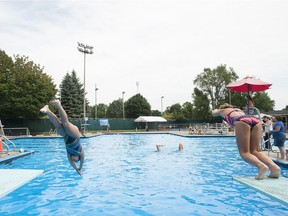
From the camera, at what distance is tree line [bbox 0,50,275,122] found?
3019 cm

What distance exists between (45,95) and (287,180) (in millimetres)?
29331

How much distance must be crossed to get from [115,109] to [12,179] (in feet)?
259

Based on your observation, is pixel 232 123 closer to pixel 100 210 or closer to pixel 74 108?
pixel 100 210

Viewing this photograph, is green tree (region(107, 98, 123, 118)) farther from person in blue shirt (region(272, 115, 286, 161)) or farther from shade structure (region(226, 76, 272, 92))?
shade structure (region(226, 76, 272, 92))

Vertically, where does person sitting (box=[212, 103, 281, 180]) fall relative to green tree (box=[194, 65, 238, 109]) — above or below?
below

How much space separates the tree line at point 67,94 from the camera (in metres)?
30.2

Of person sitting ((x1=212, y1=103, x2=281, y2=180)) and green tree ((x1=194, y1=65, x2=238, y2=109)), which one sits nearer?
person sitting ((x1=212, y1=103, x2=281, y2=180))

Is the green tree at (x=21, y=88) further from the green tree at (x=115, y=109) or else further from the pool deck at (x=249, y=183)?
the green tree at (x=115, y=109)

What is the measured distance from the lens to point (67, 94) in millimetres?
45000

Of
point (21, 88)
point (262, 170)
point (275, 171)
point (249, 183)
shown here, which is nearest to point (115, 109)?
point (21, 88)

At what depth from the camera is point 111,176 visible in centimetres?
834

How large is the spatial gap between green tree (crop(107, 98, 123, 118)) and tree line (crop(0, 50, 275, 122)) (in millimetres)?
21147

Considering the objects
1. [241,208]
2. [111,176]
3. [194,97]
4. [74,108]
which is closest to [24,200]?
[111,176]

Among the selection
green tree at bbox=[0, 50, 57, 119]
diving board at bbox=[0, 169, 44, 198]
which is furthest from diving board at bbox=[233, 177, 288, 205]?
green tree at bbox=[0, 50, 57, 119]
